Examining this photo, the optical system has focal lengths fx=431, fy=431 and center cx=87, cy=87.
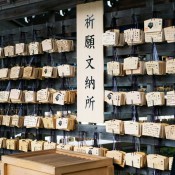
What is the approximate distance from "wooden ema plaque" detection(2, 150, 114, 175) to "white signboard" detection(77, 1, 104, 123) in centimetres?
60

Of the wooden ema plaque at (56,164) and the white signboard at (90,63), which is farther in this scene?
the white signboard at (90,63)

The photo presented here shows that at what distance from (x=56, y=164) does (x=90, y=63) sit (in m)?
1.51

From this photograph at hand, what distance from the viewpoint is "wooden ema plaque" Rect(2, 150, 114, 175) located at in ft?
15.6

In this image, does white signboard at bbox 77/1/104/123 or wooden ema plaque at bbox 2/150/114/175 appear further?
white signboard at bbox 77/1/104/123

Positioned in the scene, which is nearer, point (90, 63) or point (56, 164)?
point (56, 164)

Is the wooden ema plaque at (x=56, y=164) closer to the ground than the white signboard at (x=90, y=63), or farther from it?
closer to the ground

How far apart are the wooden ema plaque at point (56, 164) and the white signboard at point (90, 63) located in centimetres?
60

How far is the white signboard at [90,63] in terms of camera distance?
5566 mm

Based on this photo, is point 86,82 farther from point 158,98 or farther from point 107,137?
point 158,98

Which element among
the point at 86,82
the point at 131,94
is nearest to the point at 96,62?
the point at 86,82

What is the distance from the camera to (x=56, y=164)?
4.86 meters

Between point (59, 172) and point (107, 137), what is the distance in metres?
1.14

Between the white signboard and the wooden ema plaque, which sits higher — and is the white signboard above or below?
above

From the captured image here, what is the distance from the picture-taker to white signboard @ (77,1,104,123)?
219 inches
